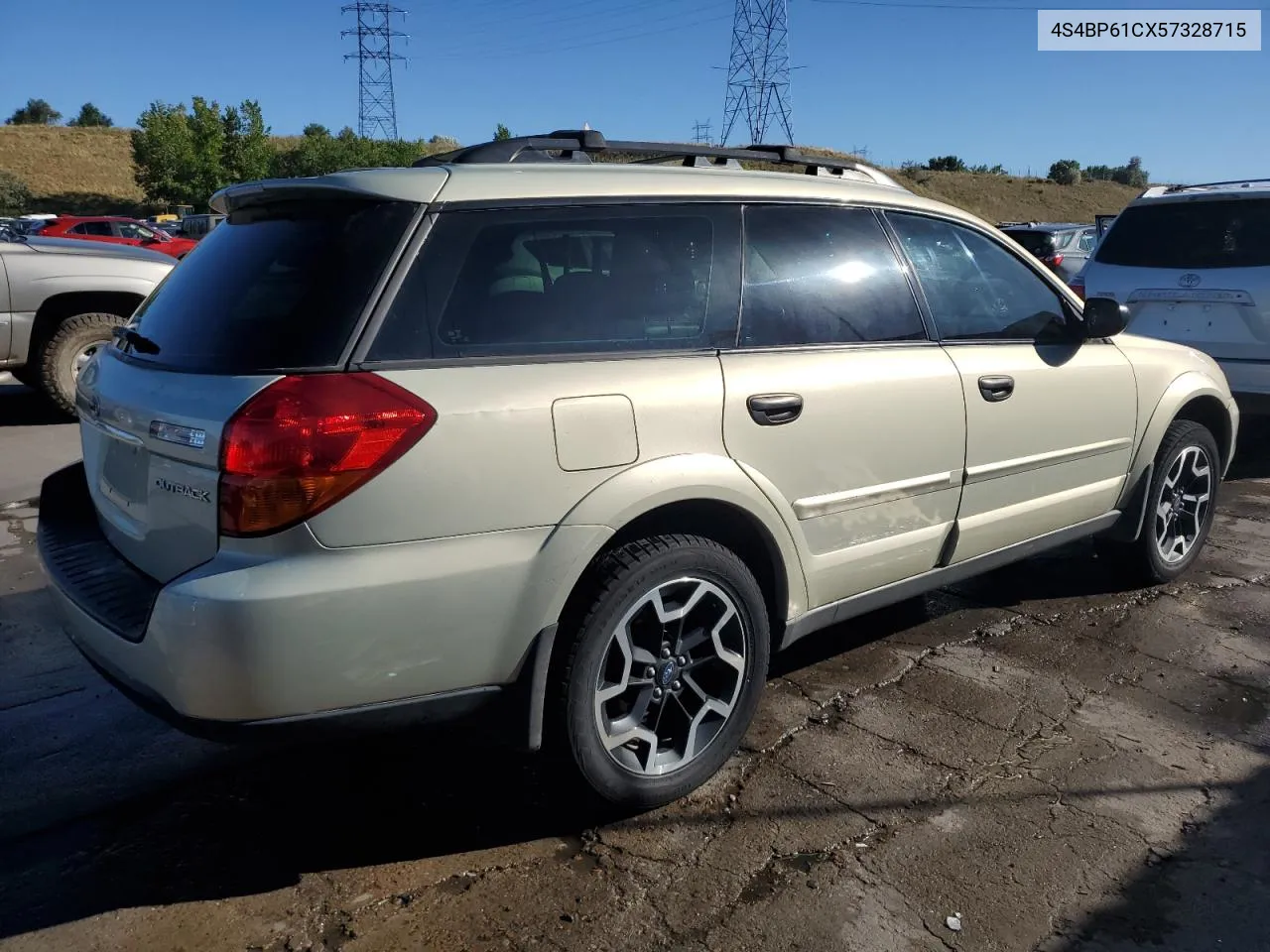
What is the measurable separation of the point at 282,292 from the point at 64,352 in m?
6.20

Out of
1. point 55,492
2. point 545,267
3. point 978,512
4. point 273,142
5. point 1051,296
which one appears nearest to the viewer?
point 545,267

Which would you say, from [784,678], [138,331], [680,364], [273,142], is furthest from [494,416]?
[273,142]

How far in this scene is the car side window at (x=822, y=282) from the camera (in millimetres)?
3109

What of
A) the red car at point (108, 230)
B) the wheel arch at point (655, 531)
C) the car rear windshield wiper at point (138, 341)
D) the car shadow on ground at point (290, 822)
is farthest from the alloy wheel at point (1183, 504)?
the red car at point (108, 230)

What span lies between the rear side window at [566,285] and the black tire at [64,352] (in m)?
6.15

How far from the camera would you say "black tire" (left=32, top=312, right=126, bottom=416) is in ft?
25.1

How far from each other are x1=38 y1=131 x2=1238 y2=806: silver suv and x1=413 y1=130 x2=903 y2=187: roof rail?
0.02m

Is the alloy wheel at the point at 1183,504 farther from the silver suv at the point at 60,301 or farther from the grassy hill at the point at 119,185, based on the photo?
the grassy hill at the point at 119,185

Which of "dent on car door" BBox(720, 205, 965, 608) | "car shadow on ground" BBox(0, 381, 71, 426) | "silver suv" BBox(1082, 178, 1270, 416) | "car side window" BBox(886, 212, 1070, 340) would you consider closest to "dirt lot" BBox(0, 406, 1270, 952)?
"dent on car door" BBox(720, 205, 965, 608)

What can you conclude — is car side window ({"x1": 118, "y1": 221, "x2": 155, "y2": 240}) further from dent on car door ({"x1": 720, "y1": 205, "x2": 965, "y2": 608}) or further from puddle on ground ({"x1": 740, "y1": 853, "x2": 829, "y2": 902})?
puddle on ground ({"x1": 740, "y1": 853, "x2": 829, "y2": 902})

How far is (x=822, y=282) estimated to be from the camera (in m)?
3.29

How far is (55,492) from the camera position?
313cm

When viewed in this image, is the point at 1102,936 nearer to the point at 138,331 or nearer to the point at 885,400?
the point at 885,400

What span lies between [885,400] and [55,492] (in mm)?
2542
